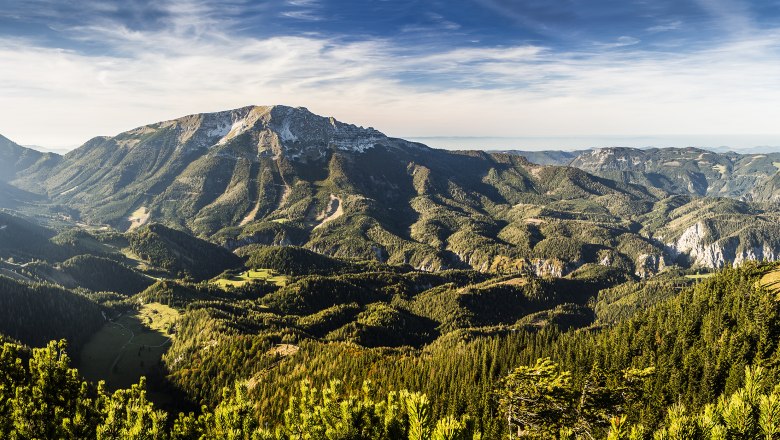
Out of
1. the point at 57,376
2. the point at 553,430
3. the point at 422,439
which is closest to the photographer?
the point at 422,439

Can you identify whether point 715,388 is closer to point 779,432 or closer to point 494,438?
point 494,438

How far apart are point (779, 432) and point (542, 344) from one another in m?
155

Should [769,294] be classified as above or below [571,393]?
below

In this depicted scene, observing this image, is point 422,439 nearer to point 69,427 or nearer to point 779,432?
point 779,432

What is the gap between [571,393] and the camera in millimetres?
51688

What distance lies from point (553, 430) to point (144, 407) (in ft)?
137

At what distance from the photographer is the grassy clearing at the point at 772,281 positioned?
146m

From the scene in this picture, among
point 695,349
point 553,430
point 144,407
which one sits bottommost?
point 695,349

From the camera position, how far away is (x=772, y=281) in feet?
502

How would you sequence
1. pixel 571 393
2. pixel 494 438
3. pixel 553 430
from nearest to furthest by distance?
pixel 553 430 → pixel 571 393 → pixel 494 438

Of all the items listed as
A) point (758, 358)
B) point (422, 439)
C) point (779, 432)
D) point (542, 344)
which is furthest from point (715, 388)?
point (422, 439)

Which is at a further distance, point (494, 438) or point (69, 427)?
point (494, 438)

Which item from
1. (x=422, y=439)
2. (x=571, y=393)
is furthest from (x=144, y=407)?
(x=571, y=393)

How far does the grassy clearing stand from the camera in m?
146
